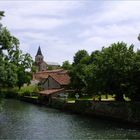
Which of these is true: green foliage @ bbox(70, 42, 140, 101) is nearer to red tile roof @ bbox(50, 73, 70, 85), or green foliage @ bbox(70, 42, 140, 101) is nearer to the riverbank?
the riverbank

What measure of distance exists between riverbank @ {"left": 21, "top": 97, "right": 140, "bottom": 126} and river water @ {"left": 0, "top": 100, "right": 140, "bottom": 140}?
7.45 ft

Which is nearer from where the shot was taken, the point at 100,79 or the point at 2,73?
the point at 2,73

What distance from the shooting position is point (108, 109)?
61.0 meters

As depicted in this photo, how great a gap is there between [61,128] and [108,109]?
12547 millimetres

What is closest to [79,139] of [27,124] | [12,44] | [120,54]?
[27,124]

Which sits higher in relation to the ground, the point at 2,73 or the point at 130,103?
the point at 2,73

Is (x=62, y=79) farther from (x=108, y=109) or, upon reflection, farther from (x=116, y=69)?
(x=116, y=69)

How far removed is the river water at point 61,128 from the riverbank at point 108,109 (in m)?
2.27

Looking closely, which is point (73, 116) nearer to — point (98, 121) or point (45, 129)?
point (98, 121)

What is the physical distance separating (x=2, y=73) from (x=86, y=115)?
20.3 meters

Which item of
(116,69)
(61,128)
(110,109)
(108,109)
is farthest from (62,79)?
(61,128)

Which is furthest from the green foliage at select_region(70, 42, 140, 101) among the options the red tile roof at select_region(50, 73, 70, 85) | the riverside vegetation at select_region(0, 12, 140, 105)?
the red tile roof at select_region(50, 73, 70, 85)

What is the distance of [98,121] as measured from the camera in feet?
187

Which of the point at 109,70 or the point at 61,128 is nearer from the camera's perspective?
the point at 61,128
